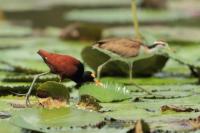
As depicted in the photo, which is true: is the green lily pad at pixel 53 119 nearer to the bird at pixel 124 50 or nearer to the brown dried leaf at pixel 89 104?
the brown dried leaf at pixel 89 104

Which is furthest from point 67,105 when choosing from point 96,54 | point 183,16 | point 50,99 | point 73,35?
point 183,16

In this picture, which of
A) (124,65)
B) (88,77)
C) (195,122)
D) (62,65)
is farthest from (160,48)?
(195,122)

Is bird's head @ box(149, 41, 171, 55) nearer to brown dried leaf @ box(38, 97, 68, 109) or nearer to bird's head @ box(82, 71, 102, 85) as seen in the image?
bird's head @ box(82, 71, 102, 85)

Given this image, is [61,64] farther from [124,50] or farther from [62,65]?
[124,50]

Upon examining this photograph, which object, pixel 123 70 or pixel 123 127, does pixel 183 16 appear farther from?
pixel 123 127

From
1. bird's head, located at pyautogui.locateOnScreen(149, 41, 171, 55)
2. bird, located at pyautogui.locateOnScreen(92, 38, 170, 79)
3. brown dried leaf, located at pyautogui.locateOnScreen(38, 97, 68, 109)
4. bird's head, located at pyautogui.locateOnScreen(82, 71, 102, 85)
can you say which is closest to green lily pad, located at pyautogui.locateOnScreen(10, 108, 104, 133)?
brown dried leaf, located at pyautogui.locateOnScreen(38, 97, 68, 109)

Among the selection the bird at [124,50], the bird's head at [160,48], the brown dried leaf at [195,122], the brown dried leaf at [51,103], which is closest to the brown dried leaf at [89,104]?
the brown dried leaf at [51,103]
